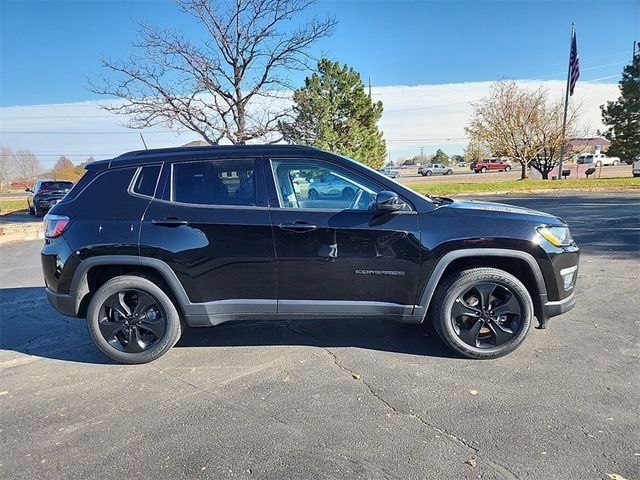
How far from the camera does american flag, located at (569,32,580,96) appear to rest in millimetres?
27047

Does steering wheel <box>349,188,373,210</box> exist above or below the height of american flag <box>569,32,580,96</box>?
below

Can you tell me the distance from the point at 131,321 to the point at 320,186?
81.3 inches

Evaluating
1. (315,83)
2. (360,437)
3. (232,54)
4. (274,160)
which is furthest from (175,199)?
(315,83)

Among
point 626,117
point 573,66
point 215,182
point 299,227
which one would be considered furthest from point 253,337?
point 626,117

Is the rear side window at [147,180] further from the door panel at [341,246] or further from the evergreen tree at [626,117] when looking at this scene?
the evergreen tree at [626,117]

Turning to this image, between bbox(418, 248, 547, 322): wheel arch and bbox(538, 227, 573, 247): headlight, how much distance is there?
23cm

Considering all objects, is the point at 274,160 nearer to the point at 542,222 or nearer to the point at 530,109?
the point at 542,222

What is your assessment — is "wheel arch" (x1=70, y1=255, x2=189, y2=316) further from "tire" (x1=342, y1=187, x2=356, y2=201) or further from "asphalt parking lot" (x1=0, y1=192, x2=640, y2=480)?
"tire" (x1=342, y1=187, x2=356, y2=201)

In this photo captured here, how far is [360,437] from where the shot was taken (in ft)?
8.63

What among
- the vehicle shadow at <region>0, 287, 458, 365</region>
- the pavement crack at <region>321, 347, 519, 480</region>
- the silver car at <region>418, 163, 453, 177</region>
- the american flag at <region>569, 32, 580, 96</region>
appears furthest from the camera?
the silver car at <region>418, 163, 453, 177</region>

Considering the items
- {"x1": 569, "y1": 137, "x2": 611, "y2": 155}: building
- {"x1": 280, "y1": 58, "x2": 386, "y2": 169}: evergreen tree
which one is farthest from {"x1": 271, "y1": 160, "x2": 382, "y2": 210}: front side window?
{"x1": 569, "y1": 137, "x2": 611, "y2": 155}: building

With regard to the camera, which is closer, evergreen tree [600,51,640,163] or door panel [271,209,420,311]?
door panel [271,209,420,311]

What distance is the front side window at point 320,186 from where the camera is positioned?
143 inches

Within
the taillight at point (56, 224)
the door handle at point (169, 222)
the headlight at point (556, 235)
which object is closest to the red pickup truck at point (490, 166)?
the headlight at point (556, 235)
